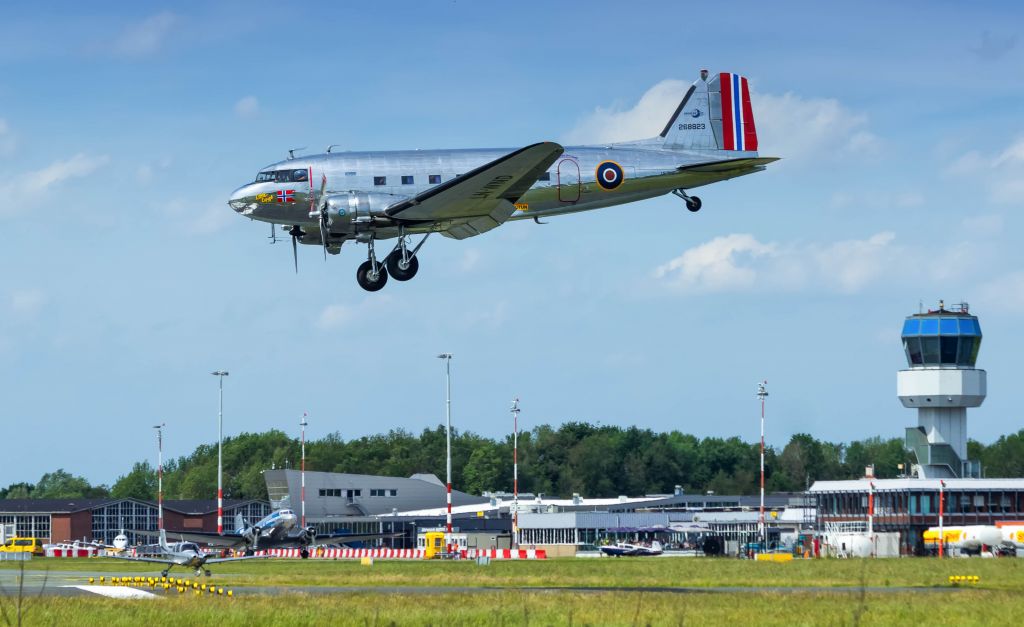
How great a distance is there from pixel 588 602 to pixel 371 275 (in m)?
12.3

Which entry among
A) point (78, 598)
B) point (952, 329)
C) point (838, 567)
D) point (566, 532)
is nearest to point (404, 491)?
point (566, 532)

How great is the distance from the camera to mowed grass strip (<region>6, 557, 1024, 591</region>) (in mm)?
54469

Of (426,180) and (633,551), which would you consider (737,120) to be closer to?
(426,180)

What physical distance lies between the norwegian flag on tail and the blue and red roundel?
6.54 meters

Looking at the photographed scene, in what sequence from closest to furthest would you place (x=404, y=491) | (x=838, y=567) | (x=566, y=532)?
(x=838, y=567) → (x=566, y=532) → (x=404, y=491)

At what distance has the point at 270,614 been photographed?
35625 mm

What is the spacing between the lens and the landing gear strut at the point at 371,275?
41688mm

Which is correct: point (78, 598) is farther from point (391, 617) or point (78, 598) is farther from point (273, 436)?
point (273, 436)

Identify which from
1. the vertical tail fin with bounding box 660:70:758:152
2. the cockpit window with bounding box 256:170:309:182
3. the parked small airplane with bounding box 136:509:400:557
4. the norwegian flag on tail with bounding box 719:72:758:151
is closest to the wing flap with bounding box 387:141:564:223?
the cockpit window with bounding box 256:170:309:182

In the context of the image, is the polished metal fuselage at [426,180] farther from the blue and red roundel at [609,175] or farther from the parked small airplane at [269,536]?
the parked small airplane at [269,536]

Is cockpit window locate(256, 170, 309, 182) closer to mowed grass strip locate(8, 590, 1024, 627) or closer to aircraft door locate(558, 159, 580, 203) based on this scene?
aircraft door locate(558, 159, 580, 203)

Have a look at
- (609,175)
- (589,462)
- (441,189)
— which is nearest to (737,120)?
(609,175)

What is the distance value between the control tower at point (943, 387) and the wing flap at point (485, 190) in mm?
77260

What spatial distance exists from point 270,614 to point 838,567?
40728 mm
